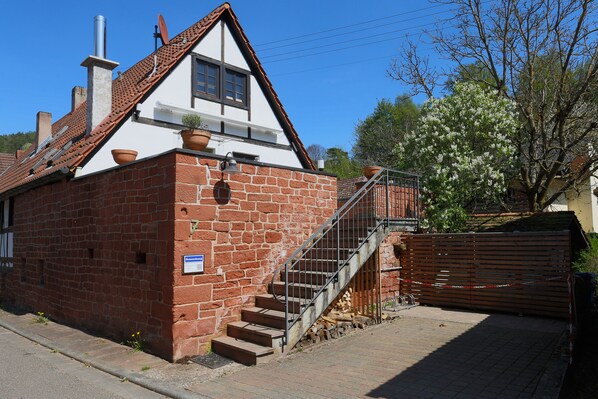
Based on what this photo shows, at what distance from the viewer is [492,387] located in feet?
16.6

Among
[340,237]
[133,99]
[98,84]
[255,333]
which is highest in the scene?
[98,84]

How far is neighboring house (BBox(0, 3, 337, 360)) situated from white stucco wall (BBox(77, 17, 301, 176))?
0.11 feet

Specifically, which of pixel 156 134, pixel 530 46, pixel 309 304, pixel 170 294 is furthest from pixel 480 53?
pixel 170 294

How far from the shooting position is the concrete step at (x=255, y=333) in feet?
20.9

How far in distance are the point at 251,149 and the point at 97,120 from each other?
4365mm

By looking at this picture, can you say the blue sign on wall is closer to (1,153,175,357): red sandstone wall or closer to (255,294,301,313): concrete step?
(1,153,175,357): red sandstone wall

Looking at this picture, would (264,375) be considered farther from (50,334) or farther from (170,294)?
(50,334)

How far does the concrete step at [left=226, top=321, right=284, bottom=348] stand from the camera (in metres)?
6.36

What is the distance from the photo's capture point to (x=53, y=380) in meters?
5.73

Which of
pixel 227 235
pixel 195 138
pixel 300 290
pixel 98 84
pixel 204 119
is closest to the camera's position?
pixel 227 235

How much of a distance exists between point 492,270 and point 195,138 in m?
6.65

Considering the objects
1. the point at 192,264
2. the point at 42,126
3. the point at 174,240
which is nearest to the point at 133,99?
the point at 174,240

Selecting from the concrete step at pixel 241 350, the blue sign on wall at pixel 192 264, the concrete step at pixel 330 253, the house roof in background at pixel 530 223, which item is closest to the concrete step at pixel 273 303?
the concrete step at pixel 241 350

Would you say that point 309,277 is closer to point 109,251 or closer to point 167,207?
point 167,207
